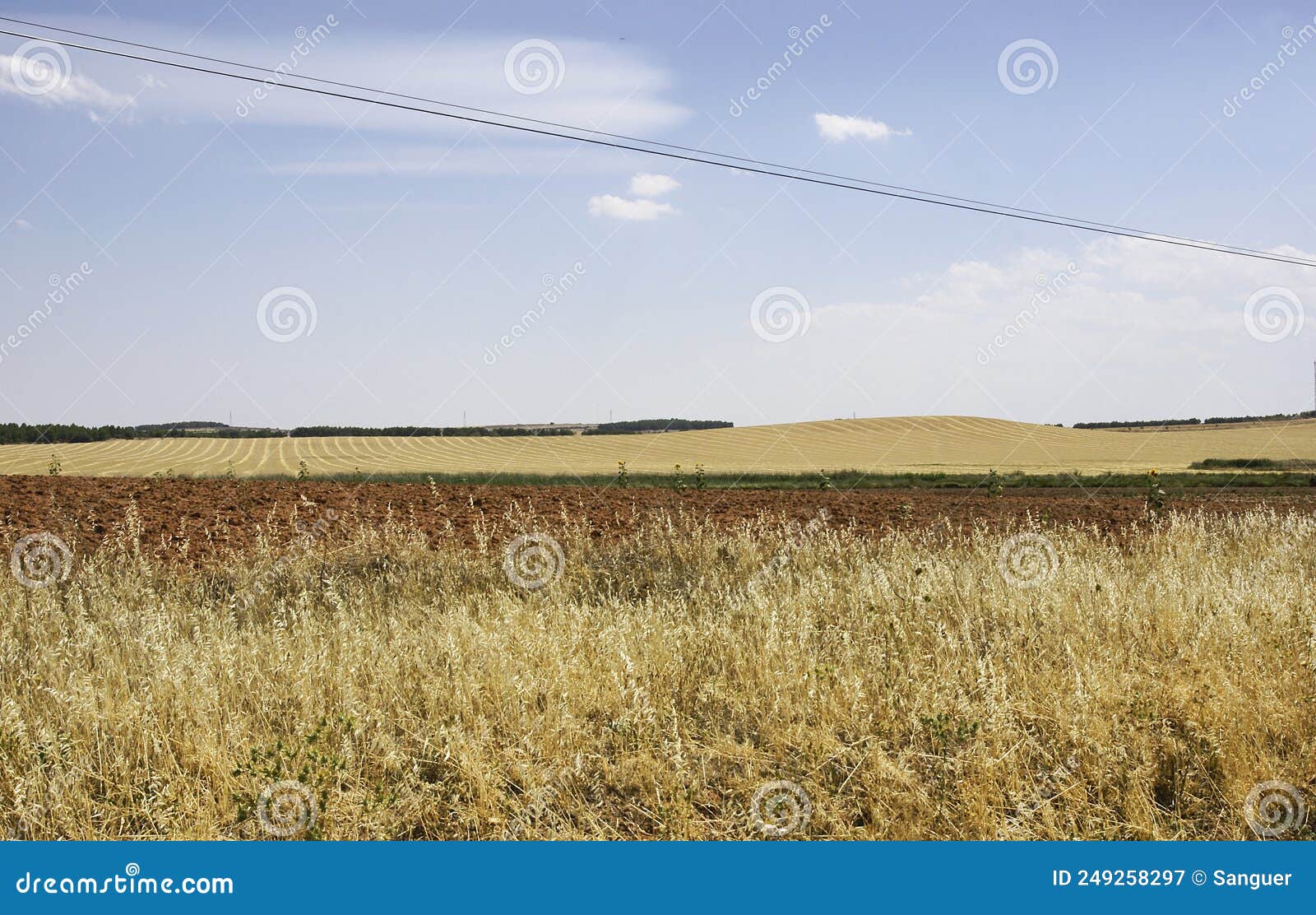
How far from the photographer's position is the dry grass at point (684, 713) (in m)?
3.68

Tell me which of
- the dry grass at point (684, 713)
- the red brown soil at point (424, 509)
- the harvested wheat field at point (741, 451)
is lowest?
the dry grass at point (684, 713)

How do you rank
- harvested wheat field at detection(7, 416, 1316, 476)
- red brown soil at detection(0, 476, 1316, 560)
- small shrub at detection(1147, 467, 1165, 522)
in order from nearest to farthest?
red brown soil at detection(0, 476, 1316, 560) → small shrub at detection(1147, 467, 1165, 522) → harvested wheat field at detection(7, 416, 1316, 476)

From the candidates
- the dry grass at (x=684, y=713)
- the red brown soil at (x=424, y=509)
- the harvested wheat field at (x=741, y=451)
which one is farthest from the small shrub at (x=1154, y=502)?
the harvested wheat field at (x=741, y=451)

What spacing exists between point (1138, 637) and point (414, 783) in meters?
4.47

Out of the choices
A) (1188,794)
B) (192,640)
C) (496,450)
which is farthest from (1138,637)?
(496,450)

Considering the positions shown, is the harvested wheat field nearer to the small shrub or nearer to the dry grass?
the small shrub

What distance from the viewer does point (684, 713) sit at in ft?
15.1

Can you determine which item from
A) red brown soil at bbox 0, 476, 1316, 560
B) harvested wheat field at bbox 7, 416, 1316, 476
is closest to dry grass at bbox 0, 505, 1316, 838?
red brown soil at bbox 0, 476, 1316, 560

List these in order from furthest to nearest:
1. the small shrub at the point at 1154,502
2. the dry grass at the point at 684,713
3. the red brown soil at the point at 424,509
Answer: the small shrub at the point at 1154,502 → the red brown soil at the point at 424,509 → the dry grass at the point at 684,713

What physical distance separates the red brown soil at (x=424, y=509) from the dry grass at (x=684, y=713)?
18.3ft

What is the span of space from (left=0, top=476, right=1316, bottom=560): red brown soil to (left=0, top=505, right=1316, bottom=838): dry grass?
18.3 feet

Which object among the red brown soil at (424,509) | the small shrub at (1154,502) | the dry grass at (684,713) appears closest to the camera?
the dry grass at (684,713)

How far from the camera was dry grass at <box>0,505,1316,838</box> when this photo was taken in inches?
145

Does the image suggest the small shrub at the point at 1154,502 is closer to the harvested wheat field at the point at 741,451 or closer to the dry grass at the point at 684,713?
the dry grass at the point at 684,713
